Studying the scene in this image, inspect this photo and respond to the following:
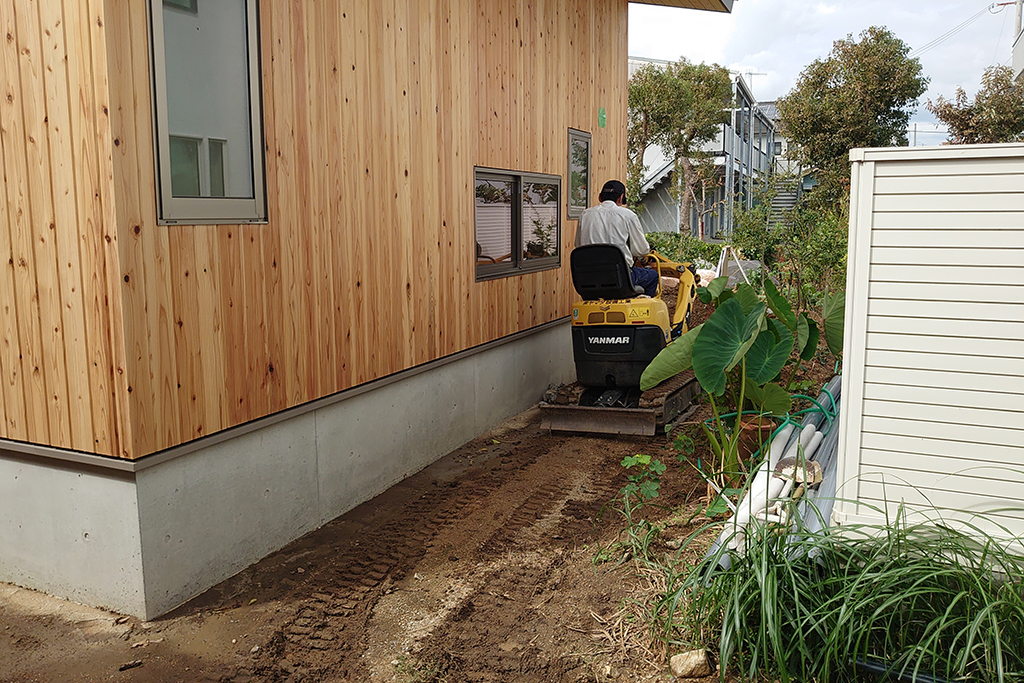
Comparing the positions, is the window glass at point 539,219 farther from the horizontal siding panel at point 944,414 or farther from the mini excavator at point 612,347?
the horizontal siding panel at point 944,414

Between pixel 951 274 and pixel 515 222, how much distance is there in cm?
481

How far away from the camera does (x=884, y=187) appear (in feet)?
10.8

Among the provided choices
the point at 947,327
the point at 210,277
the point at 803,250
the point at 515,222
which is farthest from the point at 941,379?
the point at 803,250

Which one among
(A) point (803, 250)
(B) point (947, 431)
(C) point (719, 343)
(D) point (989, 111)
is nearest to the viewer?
(B) point (947, 431)

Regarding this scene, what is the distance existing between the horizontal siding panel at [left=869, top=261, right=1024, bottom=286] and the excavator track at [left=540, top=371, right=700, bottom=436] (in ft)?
11.3

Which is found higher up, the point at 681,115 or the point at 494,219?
the point at 681,115

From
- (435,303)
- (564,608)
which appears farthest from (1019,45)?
(564,608)

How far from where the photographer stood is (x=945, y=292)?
3.23 metres

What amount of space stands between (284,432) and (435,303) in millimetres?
1879

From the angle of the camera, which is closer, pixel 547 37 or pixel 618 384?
A: pixel 618 384

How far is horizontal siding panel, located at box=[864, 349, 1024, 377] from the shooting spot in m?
3.16

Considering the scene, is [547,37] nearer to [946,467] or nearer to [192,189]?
[192,189]

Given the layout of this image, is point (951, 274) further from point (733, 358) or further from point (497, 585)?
point (497, 585)

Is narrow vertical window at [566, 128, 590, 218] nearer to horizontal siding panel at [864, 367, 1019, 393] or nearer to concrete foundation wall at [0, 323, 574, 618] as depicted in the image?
concrete foundation wall at [0, 323, 574, 618]
